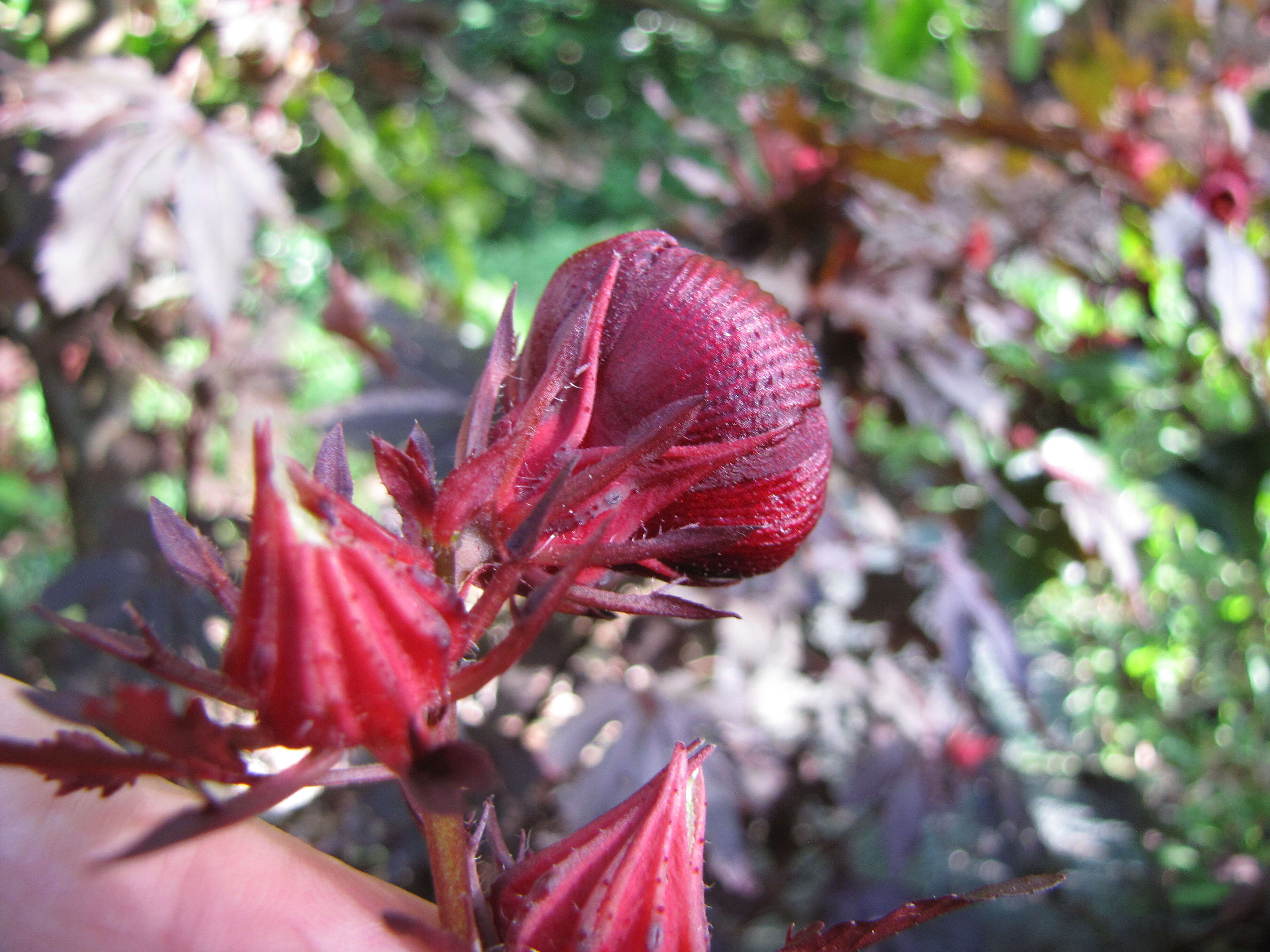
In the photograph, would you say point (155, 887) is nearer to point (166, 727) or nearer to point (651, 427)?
point (166, 727)

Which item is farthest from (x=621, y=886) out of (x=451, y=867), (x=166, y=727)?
(x=166, y=727)

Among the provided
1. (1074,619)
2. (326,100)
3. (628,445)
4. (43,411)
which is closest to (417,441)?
(628,445)

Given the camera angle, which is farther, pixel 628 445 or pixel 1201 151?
pixel 1201 151

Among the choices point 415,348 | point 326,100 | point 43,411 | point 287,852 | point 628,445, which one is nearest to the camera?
point 628,445

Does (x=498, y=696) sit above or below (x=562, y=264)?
below

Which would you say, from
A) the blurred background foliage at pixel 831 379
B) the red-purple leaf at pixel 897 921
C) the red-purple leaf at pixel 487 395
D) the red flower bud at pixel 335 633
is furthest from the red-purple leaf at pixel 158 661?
the blurred background foliage at pixel 831 379

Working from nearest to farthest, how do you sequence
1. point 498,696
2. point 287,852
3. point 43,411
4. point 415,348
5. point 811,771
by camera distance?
point 287,852
point 415,348
point 498,696
point 43,411
point 811,771

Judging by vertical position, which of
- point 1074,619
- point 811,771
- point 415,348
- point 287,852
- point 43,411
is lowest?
point 1074,619

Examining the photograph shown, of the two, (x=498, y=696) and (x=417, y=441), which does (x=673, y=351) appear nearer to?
(x=417, y=441)
